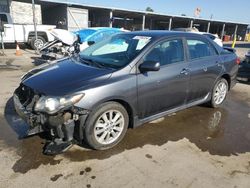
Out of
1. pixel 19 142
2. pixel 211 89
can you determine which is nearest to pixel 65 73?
pixel 19 142

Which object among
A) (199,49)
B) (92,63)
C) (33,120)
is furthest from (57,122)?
(199,49)

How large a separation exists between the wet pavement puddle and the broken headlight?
0.70 metres

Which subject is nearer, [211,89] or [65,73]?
[65,73]

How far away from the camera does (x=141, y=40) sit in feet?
13.0

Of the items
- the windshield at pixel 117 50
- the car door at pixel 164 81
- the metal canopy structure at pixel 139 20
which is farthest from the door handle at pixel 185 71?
the metal canopy structure at pixel 139 20

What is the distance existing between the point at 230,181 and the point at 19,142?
295cm

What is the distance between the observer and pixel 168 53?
4016mm

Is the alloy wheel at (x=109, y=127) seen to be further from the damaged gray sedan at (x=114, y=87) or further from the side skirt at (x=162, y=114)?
the side skirt at (x=162, y=114)

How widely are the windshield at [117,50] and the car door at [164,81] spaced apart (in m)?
0.23

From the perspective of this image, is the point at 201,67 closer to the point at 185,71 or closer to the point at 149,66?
the point at 185,71

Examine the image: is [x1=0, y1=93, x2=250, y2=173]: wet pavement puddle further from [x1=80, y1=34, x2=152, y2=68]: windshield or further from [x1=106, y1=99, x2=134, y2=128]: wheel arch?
[x1=80, y1=34, x2=152, y2=68]: windshield

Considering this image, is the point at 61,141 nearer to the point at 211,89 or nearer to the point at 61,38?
the point at 211,89

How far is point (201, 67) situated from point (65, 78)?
8.40ft

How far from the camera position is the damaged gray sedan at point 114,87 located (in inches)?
120
